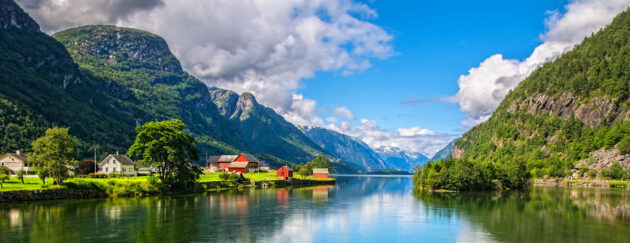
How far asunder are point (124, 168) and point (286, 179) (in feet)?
159

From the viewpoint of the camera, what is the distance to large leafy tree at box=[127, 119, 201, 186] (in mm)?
76188

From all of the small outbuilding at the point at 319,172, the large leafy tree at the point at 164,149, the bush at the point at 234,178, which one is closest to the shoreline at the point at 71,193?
the bush at the point at 234,178

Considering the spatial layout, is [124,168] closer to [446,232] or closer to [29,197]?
[29,197]

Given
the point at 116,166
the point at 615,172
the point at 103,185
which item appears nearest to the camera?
the point at 103,185

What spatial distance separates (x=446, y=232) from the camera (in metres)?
38.9

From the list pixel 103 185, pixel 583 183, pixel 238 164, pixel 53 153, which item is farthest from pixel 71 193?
pixel 583 183

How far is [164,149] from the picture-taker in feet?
257

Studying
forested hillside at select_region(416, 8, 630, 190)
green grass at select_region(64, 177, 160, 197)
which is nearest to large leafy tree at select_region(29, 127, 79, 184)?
green grass at select_region(64, 177, 160, 197)

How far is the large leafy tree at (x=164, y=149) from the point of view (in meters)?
76.2

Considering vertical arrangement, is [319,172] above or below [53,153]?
below

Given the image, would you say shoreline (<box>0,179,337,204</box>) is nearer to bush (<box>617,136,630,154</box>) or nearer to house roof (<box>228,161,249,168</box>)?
house roof (<box>228,161,249,168</box>)

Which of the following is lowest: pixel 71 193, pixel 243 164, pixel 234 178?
pixel 234 178

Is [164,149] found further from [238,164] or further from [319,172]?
[319,172]

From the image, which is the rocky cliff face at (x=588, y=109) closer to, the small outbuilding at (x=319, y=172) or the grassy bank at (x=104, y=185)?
the small outbuilding at (x=319, y=172)
